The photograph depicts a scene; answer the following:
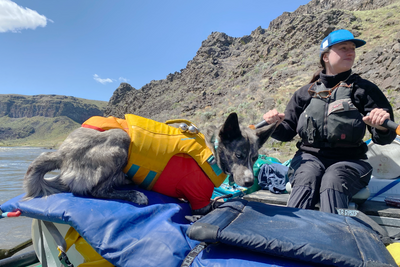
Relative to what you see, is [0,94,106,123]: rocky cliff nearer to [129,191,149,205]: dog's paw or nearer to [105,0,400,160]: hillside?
[105,0,400,160]: hillside

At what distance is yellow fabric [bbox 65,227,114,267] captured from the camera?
1843 mm

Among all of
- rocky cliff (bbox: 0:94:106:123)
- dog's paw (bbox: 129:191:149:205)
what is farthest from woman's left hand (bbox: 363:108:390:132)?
rocky cliff (bbox: 0:94:106:123)

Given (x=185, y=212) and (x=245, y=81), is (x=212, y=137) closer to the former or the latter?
(x=185, y=212)

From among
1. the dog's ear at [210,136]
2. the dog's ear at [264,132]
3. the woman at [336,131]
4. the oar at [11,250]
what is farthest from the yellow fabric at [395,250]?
the oar at [11,250]

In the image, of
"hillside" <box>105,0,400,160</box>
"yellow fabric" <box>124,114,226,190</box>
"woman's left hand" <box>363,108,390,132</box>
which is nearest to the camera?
"woman's left hand" <box>363,108,390,132</box>

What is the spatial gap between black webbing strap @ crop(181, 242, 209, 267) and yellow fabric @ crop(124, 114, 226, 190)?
1080 mm

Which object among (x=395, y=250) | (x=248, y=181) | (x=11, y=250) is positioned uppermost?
(x=248, y=181)

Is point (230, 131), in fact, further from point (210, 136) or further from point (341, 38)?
point (341, 38)

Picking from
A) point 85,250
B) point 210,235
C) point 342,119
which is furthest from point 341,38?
point 85,250

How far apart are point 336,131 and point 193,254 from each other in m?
1.95

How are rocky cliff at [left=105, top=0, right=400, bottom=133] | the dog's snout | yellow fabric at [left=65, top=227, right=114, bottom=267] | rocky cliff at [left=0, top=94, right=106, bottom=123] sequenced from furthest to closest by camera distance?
rocky cliff at [left=0, top=94, right=106, bottom=123], rocky cliff at [left=105, top=0, right=400, bottom=133], the dog's snout, yellow fabric at [left=65, top=227, right=114, bottom=267]

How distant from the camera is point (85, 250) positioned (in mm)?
1941

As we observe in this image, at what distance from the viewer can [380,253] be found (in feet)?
4.18

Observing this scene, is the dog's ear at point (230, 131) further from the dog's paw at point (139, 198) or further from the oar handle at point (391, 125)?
the oar handle at point (391, 125)
